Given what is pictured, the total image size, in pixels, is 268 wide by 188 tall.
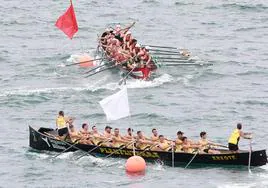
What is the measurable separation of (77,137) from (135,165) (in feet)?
16.1

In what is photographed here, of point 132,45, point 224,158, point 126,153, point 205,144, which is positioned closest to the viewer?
point 224,158

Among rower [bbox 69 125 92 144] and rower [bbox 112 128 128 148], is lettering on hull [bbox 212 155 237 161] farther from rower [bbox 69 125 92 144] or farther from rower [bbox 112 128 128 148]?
rower [bbox 69 125 92 144]

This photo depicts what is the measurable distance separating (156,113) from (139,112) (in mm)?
1021

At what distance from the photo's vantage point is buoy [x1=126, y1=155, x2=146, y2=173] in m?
45.2

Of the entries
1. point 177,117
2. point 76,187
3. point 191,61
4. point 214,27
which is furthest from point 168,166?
point 214,27

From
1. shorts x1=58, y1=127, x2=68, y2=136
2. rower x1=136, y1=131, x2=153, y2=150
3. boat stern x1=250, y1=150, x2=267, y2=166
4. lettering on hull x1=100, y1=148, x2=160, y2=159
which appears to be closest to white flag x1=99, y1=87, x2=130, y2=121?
rower x1=136, y1=131, x2=153, y2=150

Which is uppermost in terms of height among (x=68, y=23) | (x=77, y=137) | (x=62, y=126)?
(x=68, y=23)

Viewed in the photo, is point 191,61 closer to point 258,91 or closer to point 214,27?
point 258,91

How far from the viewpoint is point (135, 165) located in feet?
148

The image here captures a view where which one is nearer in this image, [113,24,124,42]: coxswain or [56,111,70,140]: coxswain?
[56,111,70,140]: coxswain

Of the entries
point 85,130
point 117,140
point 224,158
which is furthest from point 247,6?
point 224,158

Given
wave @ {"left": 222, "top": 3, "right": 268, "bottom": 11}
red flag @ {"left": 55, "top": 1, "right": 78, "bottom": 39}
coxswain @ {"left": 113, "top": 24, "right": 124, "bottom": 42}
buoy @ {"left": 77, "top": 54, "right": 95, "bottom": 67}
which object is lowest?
buoy @ {"left": 77, "top": 54, "right": 95, "bottom": 67}

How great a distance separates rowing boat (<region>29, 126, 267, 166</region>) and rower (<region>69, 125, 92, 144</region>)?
0.23m

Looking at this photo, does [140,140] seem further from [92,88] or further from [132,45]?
[132,45]
